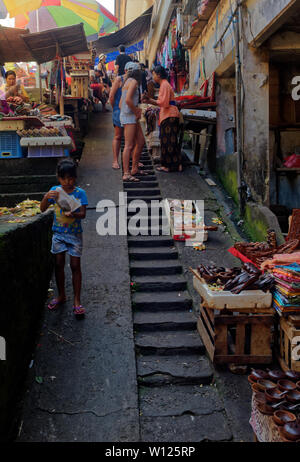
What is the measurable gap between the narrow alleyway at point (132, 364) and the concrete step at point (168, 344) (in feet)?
0.03

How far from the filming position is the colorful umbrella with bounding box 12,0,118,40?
16.1 m

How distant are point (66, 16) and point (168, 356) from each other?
16586 millimetres

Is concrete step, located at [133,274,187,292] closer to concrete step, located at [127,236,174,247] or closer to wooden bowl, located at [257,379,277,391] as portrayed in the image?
concrete step, located at [127,236,174,247]

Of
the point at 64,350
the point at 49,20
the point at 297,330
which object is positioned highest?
the point at 49,20

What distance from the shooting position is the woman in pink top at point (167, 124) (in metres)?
8.24

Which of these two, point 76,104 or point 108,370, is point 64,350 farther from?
point 76,104

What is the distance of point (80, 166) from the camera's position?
358 inches

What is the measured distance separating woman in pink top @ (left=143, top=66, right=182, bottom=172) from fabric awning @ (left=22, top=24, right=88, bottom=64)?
366 centimetres

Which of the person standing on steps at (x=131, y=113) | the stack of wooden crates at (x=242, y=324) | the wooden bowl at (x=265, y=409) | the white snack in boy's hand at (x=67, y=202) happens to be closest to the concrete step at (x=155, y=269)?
the white snack in boy's hand at (x=67, y=202)

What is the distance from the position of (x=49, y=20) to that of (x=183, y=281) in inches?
596

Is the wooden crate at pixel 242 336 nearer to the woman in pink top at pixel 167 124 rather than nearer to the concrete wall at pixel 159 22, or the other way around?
the woman in pink top at pixel 167 124

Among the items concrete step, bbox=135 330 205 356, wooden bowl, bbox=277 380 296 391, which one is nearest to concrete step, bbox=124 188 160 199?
concrete step, bbox=135 330 205 356
